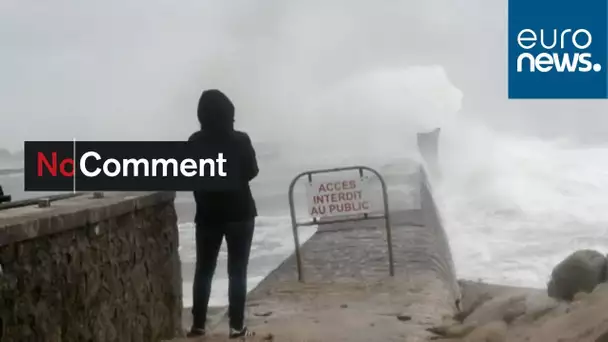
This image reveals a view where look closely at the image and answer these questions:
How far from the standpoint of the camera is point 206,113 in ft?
7.97

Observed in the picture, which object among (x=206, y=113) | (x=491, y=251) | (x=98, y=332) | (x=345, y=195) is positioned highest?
(x=206, y=113)

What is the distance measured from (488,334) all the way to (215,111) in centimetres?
132

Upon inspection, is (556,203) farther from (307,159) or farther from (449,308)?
(449,308)

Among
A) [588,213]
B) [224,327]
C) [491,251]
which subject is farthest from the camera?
[588,213]

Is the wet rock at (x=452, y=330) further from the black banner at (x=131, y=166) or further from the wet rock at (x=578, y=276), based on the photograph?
the wet rock at (x=578, y=276)

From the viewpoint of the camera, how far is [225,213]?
8.21ft

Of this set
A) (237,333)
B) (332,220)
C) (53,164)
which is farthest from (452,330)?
(53,164)

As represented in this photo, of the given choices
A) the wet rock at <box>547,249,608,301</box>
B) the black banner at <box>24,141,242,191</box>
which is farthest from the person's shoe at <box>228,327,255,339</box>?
the wet rock at <box>547,249,608,301</box>

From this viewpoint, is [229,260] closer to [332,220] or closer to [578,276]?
[332,220]

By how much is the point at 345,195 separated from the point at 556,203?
9530mm

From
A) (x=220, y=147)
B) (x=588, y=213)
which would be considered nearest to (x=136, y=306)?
(x=220, y=147)

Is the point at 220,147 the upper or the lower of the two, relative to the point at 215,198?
upper

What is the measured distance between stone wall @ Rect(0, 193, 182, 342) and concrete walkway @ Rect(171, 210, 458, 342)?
0.34 metres

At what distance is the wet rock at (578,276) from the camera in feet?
12.9
